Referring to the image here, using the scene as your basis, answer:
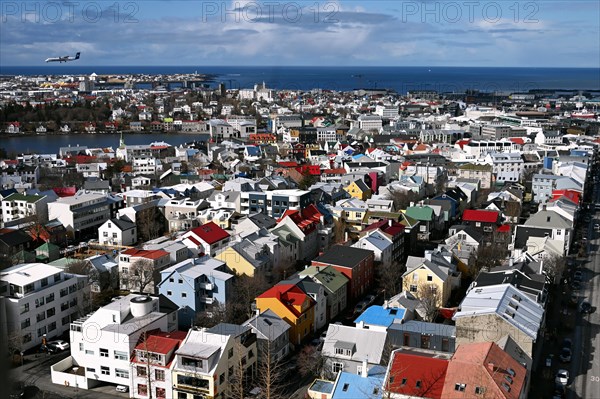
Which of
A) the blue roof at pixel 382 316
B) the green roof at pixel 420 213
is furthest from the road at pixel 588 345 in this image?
the green roof at pixel 420 213

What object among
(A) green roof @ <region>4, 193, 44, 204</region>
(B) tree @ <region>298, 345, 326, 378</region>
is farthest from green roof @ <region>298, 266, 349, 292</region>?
(A) green roof @ <region>4, 193, 44, 204</region>

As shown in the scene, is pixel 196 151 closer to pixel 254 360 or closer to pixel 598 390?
pixel 254 360

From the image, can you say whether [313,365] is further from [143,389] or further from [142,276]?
[142,276]

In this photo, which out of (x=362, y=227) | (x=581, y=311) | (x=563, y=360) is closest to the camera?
(x=563, y=360)

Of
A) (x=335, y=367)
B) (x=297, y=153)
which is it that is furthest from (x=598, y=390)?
(x=297, y=153)

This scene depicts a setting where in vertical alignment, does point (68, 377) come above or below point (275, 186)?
below

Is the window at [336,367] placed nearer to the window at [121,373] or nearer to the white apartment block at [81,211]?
the window at [121,373]

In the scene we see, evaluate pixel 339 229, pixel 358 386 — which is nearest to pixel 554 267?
pixel 339 229
